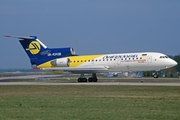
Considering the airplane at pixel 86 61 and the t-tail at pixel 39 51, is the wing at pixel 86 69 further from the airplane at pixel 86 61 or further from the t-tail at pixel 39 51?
the t-tail at pixel 39 51

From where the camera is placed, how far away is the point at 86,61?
4912cm

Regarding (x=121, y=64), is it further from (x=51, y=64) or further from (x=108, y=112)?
(x=108, y=112)

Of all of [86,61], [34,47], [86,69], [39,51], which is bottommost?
[86,69]

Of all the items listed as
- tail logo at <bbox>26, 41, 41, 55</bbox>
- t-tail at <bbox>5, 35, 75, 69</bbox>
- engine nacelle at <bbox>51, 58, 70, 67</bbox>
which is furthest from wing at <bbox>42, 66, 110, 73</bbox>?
tail logo at <bbox>26, 41, 41, 55</bbox>

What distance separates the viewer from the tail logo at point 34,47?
169ft

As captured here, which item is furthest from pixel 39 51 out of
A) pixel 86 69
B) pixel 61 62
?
pixel 86 69

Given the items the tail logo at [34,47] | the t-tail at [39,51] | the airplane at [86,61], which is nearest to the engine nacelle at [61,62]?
the airplane at [86,61]

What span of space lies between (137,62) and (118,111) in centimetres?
2958

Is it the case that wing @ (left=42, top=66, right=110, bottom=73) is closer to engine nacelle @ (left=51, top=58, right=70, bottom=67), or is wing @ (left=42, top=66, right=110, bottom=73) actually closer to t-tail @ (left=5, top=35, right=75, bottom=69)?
engine nacelle @ (left=51, top=58, right=70, bottom=67)

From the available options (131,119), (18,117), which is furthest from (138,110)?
(18,117)

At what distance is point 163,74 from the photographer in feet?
233

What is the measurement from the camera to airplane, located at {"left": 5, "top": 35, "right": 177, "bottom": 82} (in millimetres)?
45875

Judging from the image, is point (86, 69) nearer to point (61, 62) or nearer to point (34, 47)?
point (61, 62)

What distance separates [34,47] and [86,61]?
6997 millimetres
